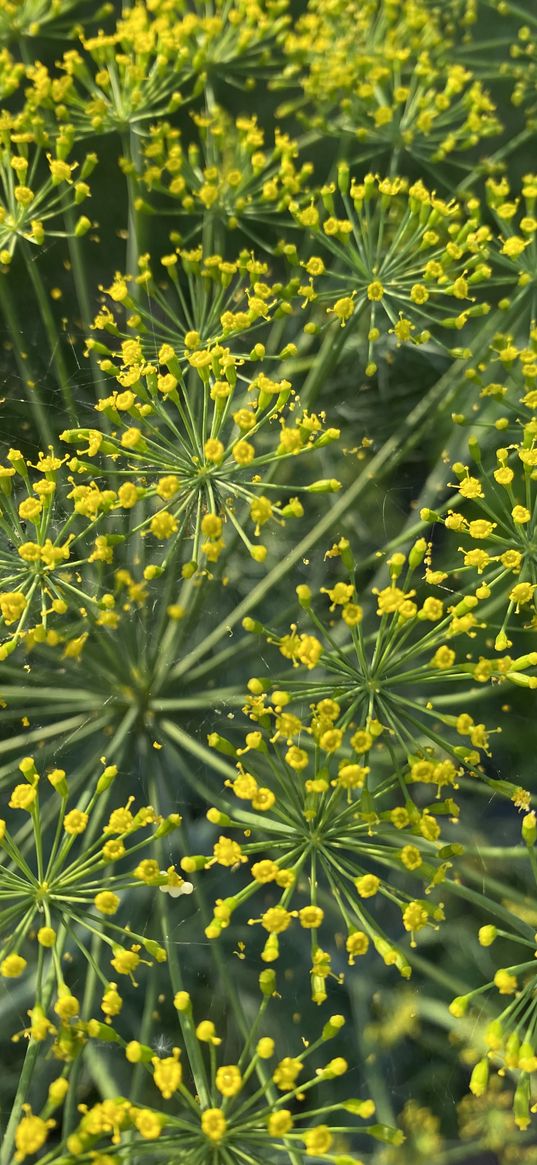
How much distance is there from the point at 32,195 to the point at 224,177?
0.37 meters

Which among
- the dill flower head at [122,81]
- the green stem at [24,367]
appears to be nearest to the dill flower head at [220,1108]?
the green stem at [24,367]

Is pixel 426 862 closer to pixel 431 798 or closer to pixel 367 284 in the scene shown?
pixel 431 798

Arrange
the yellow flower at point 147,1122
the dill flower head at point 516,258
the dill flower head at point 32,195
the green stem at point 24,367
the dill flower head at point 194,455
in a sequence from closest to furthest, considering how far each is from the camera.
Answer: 1. the yellow flower at point 147,1122
2. the dill flower head at point 194,455
3. the green stem at point 24,367
4. the dill flower head at point 32,195
5. the dill flower head at point 516,258

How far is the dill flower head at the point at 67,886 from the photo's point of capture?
3.59 feet

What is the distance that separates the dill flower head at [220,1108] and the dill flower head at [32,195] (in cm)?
115

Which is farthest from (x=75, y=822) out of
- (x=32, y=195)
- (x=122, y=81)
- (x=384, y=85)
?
(x=384, y=85)

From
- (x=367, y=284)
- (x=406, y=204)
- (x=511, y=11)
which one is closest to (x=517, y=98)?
(x=511, y=11)

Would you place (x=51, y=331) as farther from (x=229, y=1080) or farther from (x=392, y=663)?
(x=229, y=1080)

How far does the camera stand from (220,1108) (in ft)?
3.51

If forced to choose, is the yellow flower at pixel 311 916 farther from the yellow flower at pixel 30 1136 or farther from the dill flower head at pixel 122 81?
the dill flower head at pixel 122 81

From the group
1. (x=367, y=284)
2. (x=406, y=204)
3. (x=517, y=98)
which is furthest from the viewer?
(x=517, y=98)

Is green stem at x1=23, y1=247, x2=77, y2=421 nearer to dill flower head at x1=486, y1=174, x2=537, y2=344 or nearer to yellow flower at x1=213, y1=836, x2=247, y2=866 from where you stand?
yellow flower at x1=213, y1=836, x2=247, y2=866

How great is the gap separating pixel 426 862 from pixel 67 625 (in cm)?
55

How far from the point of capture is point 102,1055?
3.61ft
